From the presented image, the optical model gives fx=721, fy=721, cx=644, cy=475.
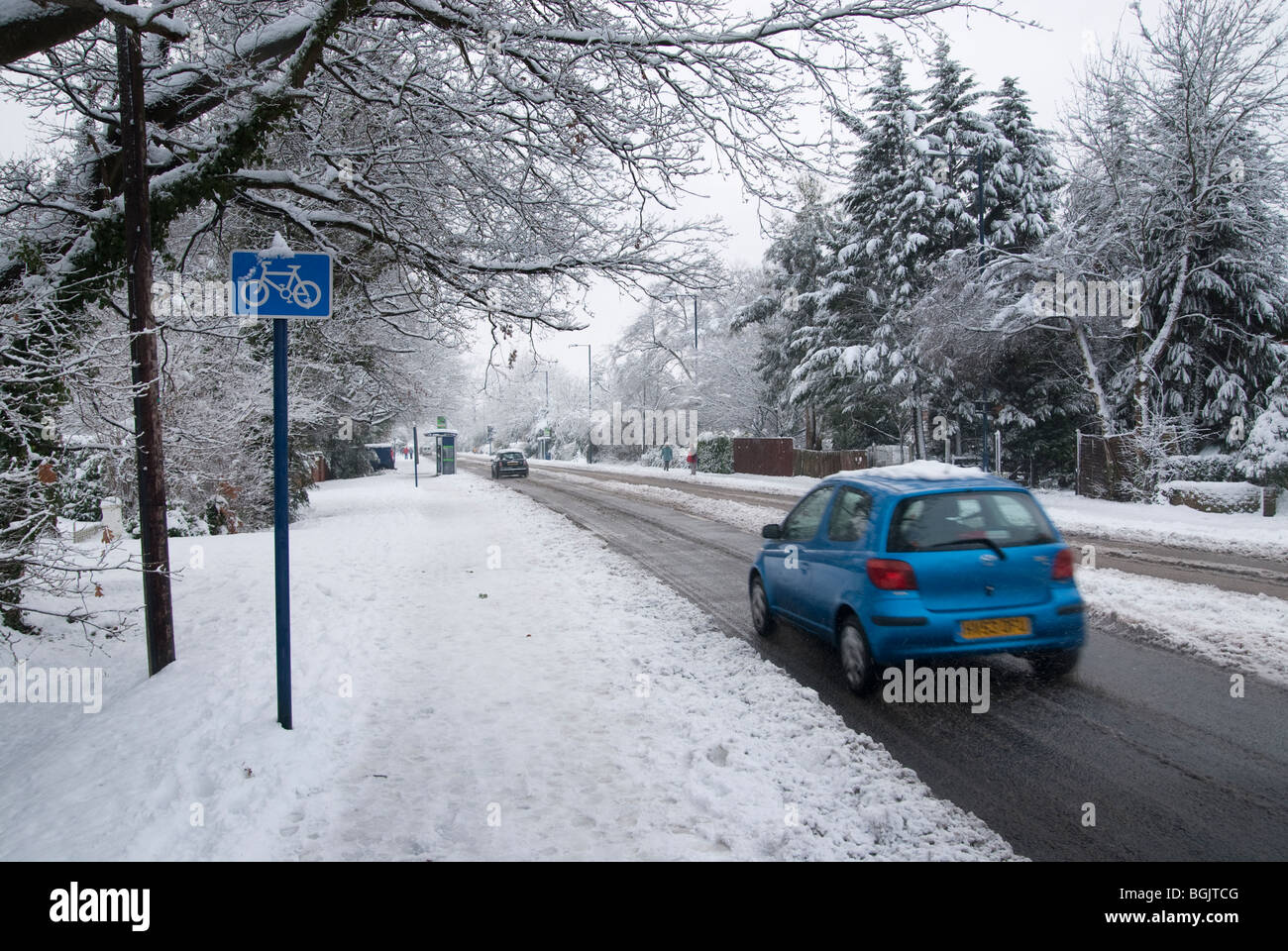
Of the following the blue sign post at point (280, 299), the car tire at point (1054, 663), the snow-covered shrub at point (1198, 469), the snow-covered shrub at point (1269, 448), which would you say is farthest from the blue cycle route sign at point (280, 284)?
the snow-covered shrub at point (1198, 469)

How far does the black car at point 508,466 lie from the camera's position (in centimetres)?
3853

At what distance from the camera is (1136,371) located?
2066 centimetres

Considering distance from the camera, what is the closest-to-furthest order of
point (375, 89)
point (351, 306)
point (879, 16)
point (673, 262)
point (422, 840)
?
point (422, 840) < point (879, 16) < point (375, 89) < point (673, 262) < point (351, 306)

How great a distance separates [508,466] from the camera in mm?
38688

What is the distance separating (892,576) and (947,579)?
0.36 meters

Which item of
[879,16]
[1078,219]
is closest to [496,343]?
[879,16]

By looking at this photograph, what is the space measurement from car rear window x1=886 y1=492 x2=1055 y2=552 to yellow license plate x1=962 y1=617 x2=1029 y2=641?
510 mm

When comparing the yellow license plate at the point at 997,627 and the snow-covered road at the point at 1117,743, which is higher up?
the yellow license plate at the point at 997,627

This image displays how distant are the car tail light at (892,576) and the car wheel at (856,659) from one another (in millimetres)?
407

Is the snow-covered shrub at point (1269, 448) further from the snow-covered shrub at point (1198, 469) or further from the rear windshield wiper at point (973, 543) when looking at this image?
the rear windshield wiper at point (973, 543)

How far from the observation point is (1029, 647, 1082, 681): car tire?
5.32 meters
